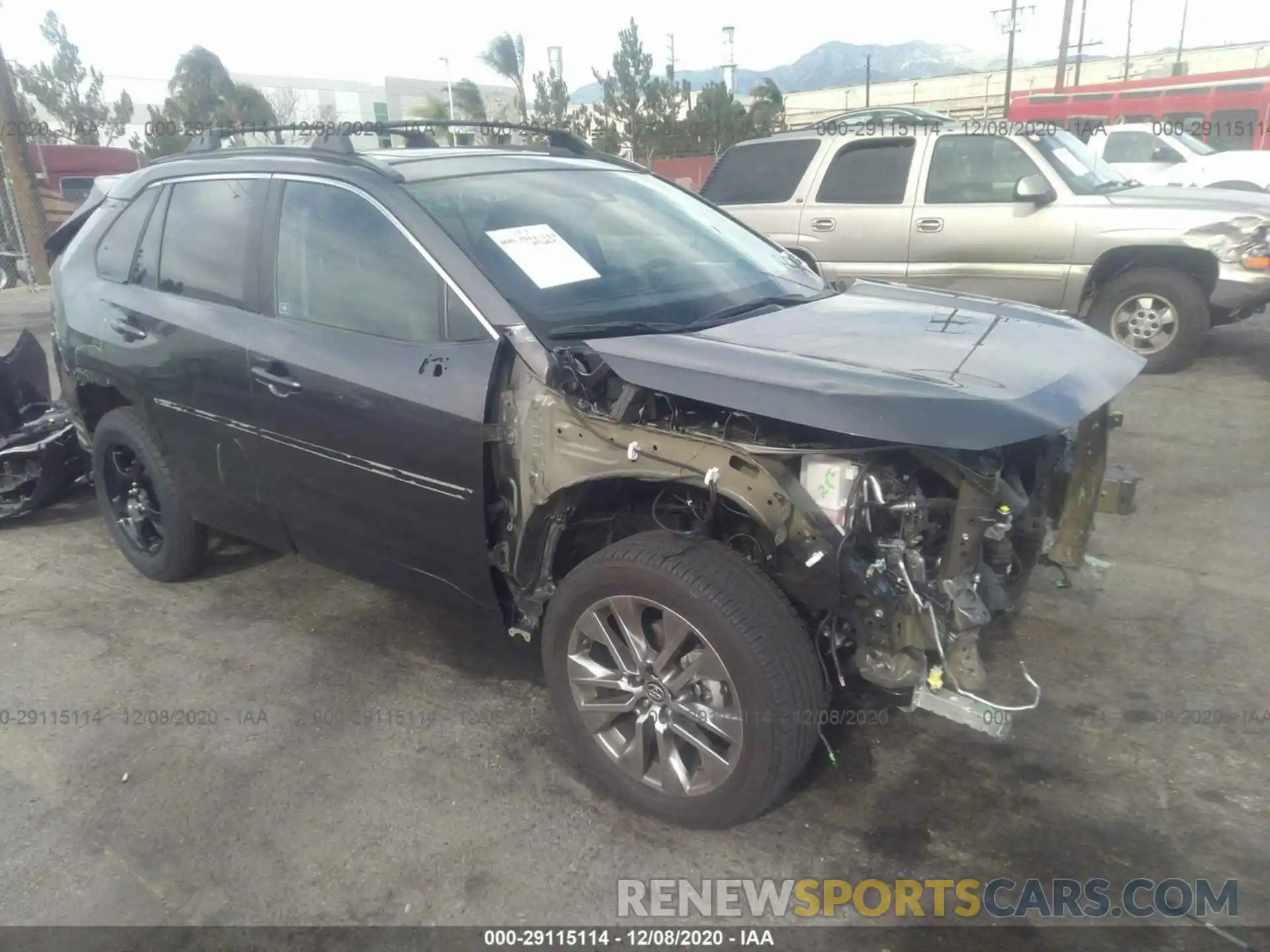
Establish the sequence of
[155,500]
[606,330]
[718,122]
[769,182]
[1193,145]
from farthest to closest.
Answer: [718,122]
[1193,145]
[769,182]
[155,500]
[606,330]

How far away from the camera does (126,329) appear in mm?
4094

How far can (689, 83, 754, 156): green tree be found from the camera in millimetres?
25406

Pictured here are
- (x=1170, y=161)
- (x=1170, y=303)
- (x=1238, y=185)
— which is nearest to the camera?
(x=1170, y=303)

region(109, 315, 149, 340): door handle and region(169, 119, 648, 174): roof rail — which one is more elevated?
region(169, 119, 648, 174): roof rail

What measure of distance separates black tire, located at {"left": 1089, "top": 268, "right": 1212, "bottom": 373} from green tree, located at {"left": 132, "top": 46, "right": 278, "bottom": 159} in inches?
980

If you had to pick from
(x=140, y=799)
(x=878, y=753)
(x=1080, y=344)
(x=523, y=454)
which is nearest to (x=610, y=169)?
(x=523, y=454)

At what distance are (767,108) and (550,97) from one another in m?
7.50

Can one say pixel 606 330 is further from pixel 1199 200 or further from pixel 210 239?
pixel 1199 200

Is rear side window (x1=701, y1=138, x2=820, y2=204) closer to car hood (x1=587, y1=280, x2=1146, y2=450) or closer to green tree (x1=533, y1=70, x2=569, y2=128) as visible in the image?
car hood (x1=587, y1=280, x2=1146, y2=450)

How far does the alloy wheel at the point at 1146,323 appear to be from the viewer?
24.3 ft

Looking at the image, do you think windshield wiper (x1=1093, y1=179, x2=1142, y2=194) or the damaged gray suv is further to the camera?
windshield wiper (x1=1093, y1=179, x2=1142, y2=194)

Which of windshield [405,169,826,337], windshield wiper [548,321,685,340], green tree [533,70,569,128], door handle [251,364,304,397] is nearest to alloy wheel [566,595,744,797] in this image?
windshield wiper [548,321,685,340]

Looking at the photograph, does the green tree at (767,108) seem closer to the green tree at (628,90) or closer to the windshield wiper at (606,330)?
the green tree at (628,90)

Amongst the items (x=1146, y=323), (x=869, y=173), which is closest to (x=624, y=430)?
(x=869, y=173)
